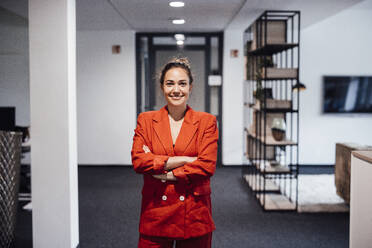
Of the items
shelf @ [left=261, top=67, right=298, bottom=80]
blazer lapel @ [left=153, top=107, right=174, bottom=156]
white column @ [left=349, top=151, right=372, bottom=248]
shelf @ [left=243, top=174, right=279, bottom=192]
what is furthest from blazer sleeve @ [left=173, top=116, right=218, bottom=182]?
shelf @ [left=243, top=174, right=279, bottom=192]

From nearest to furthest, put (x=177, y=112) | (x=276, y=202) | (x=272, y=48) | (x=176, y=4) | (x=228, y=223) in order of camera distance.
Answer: (x=177, y=112)
(x=228, y=223)
(x=272, y=48)
(x=276, y=202)
(x=176, y=4)

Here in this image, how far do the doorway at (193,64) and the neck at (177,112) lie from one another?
14.2ft

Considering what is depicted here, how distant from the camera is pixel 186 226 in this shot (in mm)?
1575

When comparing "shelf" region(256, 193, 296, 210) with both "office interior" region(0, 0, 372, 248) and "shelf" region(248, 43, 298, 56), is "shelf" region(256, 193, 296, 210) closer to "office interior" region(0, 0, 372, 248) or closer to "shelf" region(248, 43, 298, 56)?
"office interior" region(0, 0, 372, 248)

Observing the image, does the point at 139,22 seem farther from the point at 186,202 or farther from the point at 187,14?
the point at 186,202

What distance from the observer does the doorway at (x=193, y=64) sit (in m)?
6.05

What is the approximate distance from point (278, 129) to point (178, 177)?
90.5 inches

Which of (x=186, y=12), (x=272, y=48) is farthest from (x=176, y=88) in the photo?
(x=186, y=12)

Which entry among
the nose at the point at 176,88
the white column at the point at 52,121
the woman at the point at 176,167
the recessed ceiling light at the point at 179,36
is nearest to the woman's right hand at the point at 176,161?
the woman at the point at 176,167

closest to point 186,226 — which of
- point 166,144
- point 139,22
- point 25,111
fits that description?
point 166,144

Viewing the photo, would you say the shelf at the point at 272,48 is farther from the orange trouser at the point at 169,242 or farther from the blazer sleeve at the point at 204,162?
the orange trouser at the point at 169,242

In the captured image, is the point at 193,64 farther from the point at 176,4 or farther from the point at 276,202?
the point at 276,202

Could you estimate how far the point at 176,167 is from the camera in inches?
64.6

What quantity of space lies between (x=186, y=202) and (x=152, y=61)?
187 inches
